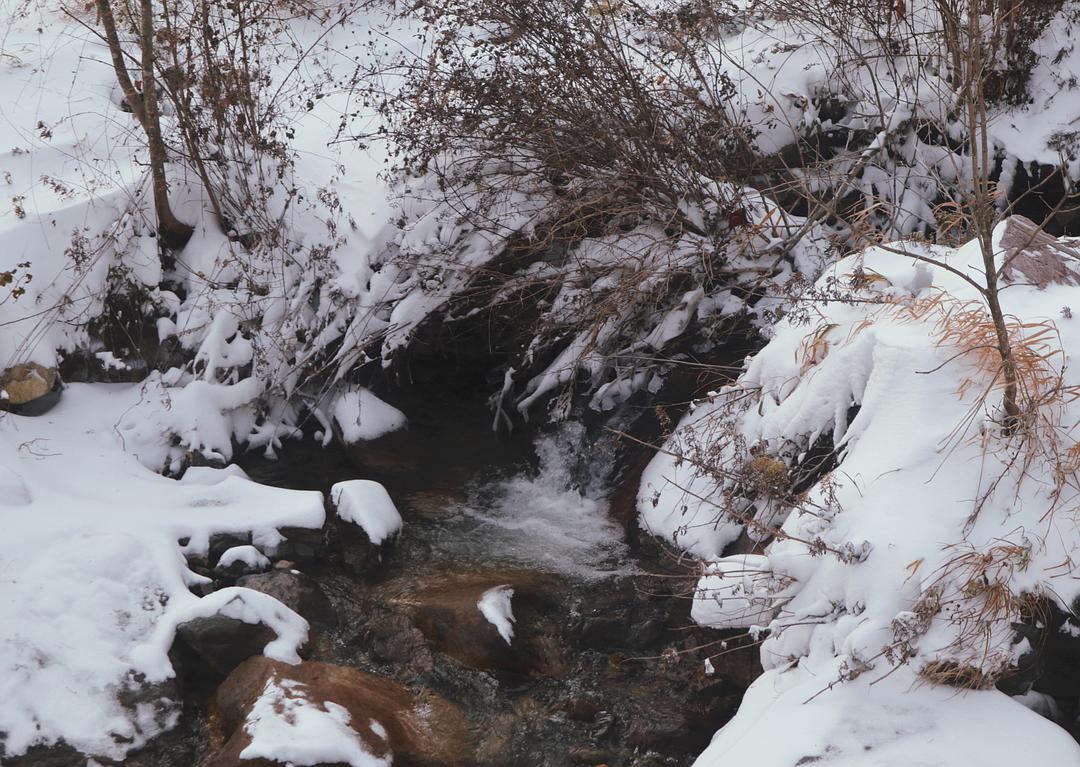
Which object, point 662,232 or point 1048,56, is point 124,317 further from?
point 1048,56

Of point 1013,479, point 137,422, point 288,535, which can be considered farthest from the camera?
point 137,422

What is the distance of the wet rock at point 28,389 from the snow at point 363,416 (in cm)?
196

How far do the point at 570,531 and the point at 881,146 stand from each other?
352 centimetres

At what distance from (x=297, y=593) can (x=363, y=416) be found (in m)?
1.95

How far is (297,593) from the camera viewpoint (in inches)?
213

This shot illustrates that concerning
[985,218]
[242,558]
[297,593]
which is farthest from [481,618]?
[985,218]

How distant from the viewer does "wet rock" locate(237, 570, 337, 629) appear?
17.6 ft

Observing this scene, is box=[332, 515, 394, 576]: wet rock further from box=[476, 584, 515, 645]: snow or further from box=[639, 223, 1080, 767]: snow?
box=[639, 223, 1080, 767]: snow

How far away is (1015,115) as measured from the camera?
285 inches

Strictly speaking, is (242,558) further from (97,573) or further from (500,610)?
(500,610)

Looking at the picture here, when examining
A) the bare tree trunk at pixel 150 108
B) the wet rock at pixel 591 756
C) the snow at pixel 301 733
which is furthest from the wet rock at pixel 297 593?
the bare tree trunk at pixel 150 108

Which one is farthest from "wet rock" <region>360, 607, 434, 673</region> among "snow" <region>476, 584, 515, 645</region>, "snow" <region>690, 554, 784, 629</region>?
"snow" <region>690, 554, 784, 629</region>

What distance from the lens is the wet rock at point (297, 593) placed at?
17.6 ft

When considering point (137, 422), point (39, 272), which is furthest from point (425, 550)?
point (39, 272)
